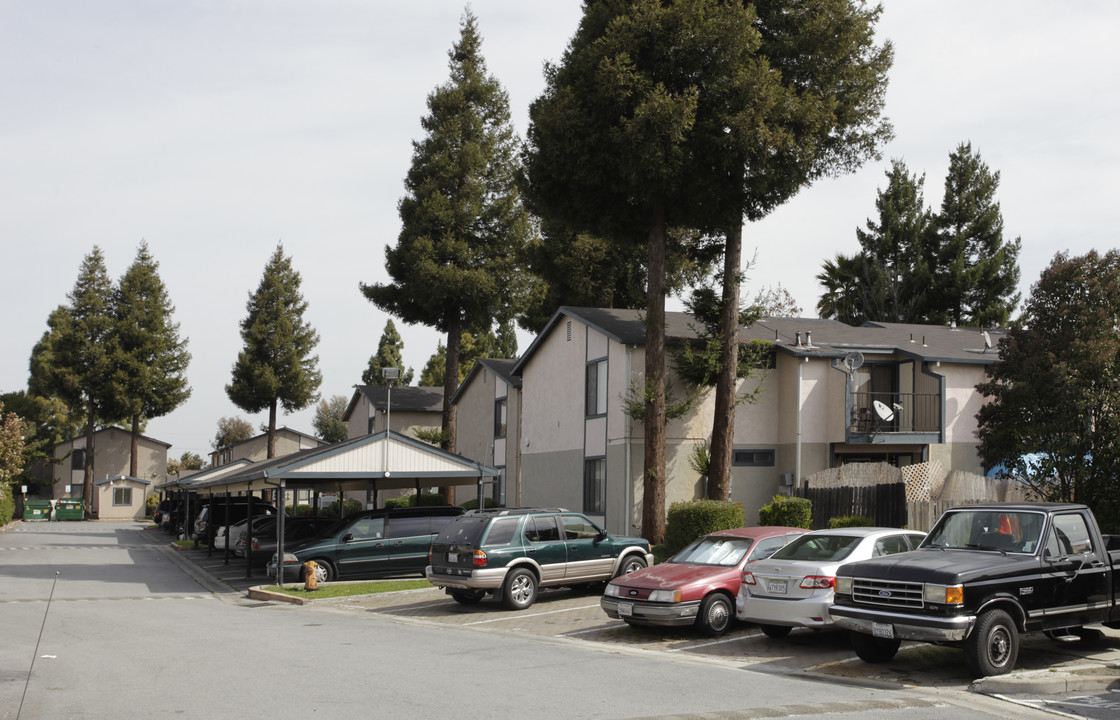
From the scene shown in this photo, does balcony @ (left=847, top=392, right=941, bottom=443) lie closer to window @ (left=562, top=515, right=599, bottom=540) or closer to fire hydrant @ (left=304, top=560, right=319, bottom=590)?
window @ (left=562, top=515, right=599, bottom=540)

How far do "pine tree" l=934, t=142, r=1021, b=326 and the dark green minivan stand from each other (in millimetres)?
36601

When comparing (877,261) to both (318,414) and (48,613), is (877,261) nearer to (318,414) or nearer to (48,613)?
(48,613)

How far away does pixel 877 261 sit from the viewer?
54.2m

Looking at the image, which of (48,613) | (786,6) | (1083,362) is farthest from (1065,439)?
(48,613)

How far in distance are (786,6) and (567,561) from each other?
1514 centimetres

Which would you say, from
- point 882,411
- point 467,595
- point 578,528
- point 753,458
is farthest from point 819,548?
point 882,411

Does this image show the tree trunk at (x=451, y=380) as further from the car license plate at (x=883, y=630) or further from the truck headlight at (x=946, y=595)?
the truck headlight at (x=946, y=595)

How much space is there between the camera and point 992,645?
417 inches

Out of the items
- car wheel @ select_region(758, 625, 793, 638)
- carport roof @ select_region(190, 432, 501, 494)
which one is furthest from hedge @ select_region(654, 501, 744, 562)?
car wheel @ select_region(758, 625, 793, 638)

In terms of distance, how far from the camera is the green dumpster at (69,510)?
7069 cm

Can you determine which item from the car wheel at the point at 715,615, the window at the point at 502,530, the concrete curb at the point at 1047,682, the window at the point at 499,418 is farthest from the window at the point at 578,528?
the window at the point at 499,418

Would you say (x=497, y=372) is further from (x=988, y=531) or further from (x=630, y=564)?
(x=988, y=531)

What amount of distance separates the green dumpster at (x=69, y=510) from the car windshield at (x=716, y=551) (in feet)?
220

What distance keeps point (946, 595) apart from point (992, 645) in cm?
86
